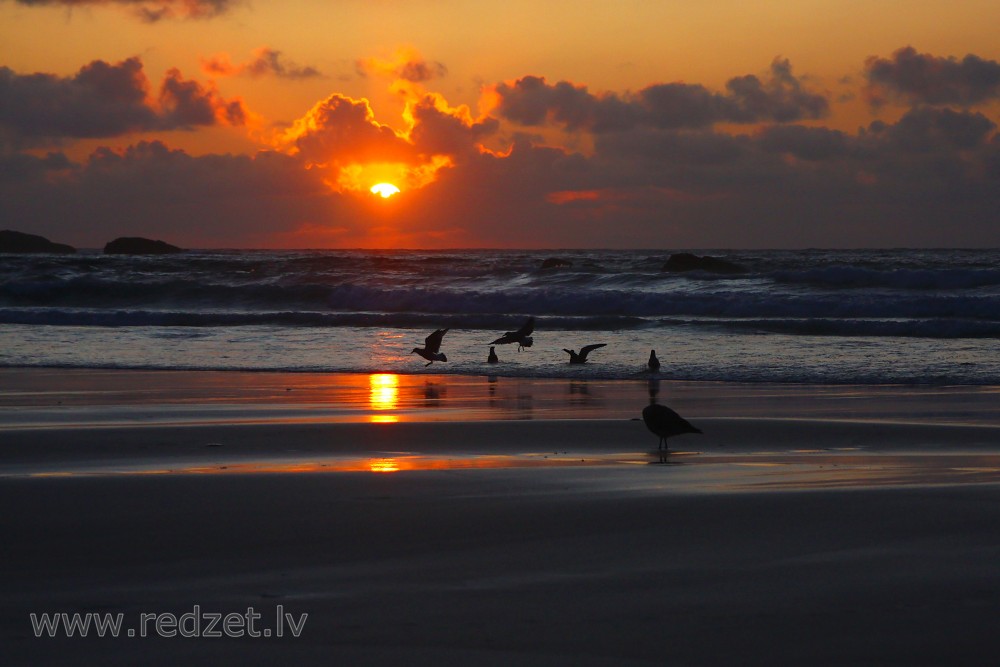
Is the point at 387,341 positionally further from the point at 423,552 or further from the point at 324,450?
the point at 423,552

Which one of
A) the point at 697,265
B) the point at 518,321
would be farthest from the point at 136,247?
the point at 518,321

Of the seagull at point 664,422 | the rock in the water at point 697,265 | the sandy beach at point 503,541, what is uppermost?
the rock in the water at point 697,265

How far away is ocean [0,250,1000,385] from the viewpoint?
48.4 ft

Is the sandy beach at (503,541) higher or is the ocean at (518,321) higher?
the ocean at (518,321)

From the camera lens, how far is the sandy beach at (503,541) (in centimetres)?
348

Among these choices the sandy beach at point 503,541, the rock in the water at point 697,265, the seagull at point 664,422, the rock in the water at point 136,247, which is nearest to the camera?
the sandy beach at point 503,541

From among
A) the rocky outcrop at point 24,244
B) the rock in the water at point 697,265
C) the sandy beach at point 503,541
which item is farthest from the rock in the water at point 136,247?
the sandy beach at point 503,541

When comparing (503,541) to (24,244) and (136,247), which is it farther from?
(24,244)

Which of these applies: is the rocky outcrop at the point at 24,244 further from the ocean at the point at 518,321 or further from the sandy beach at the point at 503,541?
the sandy beach at the point at 503,541

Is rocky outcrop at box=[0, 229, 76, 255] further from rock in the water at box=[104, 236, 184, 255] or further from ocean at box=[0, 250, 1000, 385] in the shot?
ocean at box=[0, 250, 1000, 385]

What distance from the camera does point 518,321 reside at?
2247 centimetres

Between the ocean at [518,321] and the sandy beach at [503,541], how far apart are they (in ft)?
19.0

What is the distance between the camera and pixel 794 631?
353 cm

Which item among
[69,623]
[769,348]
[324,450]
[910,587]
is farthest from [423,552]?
[769,348]
